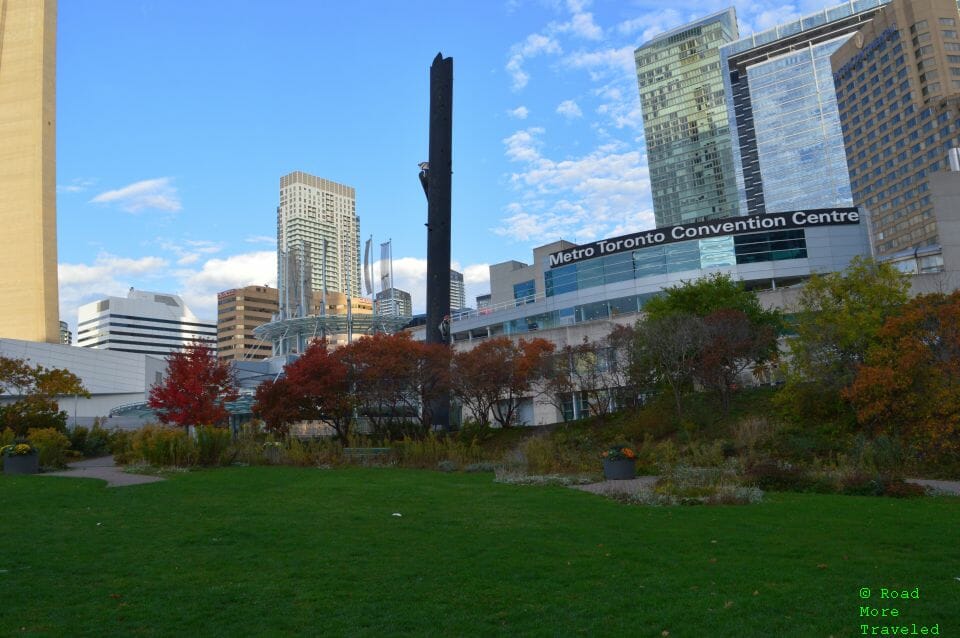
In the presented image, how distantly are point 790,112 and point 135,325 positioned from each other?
17043 centimetres

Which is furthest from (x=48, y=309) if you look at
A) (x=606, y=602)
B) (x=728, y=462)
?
(x=606, y=602)

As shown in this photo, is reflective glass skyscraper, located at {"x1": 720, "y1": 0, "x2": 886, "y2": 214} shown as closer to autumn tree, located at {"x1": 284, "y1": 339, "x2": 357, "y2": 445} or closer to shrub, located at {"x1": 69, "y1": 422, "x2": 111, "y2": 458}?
autumn tree, located at {"x1": 284, "y1": 339, "x2": 357, "y2": 445}

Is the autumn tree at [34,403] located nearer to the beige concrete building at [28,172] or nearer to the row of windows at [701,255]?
the row of windows at [701,255]

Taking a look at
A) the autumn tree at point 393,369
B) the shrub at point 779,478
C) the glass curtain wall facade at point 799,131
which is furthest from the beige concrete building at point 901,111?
the shrub at point 779,478

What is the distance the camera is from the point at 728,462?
70.4 feet

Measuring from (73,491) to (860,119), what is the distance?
159 metres

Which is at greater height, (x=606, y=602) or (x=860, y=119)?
(x=860, y=119)

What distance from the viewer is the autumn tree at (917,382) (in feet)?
64.4

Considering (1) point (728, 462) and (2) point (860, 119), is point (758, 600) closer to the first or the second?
(1) point (728, 462)

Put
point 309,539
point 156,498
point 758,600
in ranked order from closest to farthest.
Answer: point 758,600, point 309,539, point 156,498

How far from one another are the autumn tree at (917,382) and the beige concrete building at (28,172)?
86450mm

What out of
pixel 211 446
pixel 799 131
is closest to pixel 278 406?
pixel 211 446

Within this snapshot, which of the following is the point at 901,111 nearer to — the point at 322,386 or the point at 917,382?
the point at 917,382

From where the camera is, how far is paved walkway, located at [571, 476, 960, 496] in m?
15.8
